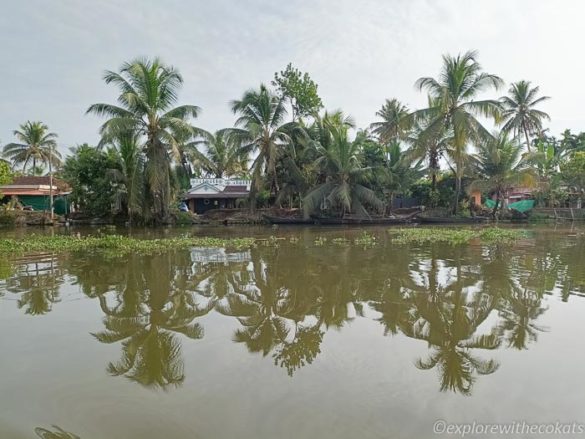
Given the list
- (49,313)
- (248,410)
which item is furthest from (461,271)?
(49,313)

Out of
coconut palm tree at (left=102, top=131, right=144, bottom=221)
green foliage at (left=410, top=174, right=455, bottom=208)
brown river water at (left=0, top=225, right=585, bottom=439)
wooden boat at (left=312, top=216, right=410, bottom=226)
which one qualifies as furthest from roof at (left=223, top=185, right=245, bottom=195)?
brown river water at (left=0, top=225, right=585, bottom=439)

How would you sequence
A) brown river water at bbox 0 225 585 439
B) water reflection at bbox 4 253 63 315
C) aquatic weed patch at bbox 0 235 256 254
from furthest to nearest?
aquatic weed patch at bbox 0 235 256 254, water reflection at bbox 4 253 63 315, brown river water at bbox 0 225 585 439

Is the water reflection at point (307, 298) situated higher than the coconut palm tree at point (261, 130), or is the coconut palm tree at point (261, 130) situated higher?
the coconut palm tree at point (261, 130)

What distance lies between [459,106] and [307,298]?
22.5 m

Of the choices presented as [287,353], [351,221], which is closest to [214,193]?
[351,221]

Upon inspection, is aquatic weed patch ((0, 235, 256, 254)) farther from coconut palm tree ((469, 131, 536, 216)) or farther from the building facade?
coconut palm tree ((469, 131, 536, 216))

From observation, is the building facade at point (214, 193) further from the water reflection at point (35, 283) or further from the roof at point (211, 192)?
the water reflection at point (35, 283)

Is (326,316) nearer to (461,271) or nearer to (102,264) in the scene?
(461,271)

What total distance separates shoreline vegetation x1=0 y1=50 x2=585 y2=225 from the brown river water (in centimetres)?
1618

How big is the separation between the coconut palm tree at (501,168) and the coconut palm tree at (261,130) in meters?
12.5

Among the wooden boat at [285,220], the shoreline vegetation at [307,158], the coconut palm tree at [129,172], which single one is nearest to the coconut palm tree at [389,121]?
the shoreline vegetation at [307,158]

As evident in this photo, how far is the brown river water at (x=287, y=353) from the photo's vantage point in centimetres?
303

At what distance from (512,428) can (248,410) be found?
6.13ft

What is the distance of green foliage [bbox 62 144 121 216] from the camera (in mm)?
25953
